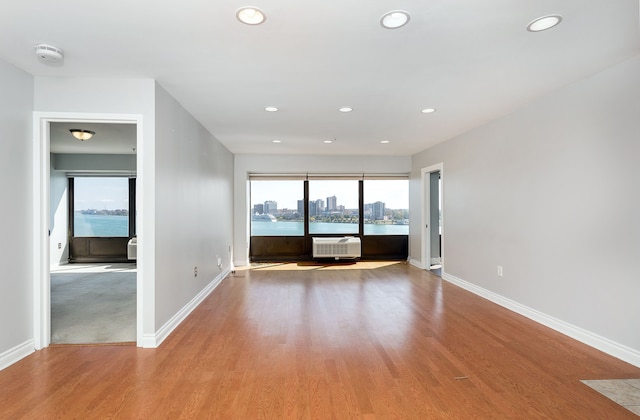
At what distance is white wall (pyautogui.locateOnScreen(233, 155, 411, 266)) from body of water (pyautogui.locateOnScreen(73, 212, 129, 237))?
8.95ft

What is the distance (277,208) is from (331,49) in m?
5.46

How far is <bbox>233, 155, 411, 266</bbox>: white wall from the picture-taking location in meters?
7.04

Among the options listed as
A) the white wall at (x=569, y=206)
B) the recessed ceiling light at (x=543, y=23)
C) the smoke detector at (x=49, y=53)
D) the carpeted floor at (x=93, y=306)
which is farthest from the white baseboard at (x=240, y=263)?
the recessed ceiling light at (x=543, y=23)

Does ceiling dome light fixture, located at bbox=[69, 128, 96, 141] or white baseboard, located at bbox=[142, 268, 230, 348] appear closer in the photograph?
white baseboard, located at bbox=[142, 268, 230, 348]

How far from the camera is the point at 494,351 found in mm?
2807

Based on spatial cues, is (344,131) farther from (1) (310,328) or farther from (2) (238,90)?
(1) (310,328)

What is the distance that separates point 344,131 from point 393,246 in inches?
145

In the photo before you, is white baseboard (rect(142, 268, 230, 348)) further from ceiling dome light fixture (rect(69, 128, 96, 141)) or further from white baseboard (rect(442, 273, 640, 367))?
white baseboard (rect(442, 273, 640, 367))

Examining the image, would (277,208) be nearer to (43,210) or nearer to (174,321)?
(174,321)

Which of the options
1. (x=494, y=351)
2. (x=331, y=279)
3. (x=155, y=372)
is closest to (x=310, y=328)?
(x=155, y=372)

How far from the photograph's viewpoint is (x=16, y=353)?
264cm

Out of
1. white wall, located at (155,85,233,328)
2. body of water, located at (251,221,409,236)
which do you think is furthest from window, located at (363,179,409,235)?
white wall, located at (155,85,233,328)

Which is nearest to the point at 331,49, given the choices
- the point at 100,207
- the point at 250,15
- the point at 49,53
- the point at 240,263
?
the point at 250,15

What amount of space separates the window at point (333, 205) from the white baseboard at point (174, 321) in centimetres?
315
